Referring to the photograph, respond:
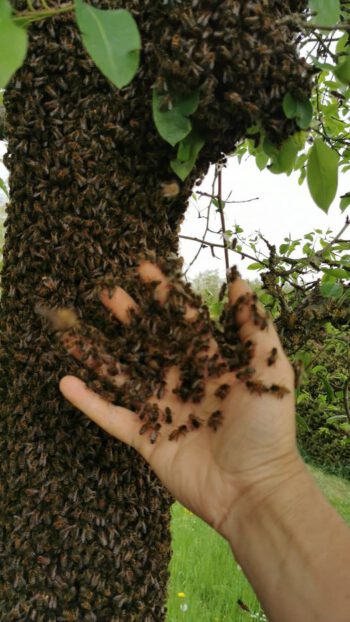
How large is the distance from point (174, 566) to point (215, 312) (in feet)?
11.2

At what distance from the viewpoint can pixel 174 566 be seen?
17.2 ft

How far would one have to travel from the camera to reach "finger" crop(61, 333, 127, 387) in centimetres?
181

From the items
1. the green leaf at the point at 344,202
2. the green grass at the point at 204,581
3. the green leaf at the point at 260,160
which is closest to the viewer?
the green leaf at the point at 344,202

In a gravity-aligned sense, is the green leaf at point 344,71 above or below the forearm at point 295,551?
above

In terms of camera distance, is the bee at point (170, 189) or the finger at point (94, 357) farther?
the bee at point (170, 189)

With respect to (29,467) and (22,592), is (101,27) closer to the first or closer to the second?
(29,467)

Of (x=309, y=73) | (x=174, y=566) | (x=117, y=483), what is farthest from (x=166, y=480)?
(x=174, y=566)

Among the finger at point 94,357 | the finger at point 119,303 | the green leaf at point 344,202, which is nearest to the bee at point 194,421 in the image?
the finger at point 94,357

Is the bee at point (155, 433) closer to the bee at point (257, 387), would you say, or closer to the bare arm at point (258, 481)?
the bare arm at point (258, 481)

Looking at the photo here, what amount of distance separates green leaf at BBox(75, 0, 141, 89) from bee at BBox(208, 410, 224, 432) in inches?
40.5

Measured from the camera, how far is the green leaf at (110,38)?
→ 0.98 metres

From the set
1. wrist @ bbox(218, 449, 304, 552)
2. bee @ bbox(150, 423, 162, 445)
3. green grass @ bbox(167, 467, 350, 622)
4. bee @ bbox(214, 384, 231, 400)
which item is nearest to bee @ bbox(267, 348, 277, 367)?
bee @ bbox(214, 384, 231, 400)

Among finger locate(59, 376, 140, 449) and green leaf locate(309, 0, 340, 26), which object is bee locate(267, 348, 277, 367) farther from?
green leaf locate(309, 0, 340, 26)

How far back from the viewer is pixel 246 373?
1721mm
